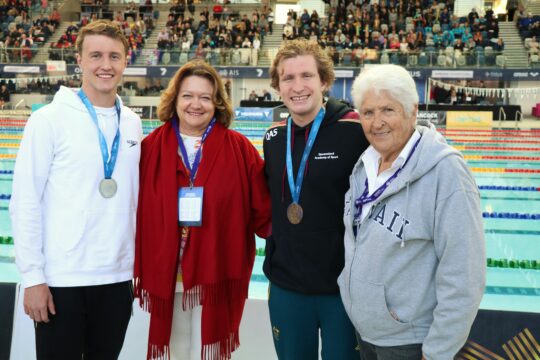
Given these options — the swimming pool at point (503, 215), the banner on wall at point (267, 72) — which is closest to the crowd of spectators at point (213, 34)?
the banner on wall at point (267, 72)

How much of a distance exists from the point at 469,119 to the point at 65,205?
55.3 feet

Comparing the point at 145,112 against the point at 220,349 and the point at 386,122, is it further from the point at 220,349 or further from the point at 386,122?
the point at 386,122

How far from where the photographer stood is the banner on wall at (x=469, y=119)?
17047mm

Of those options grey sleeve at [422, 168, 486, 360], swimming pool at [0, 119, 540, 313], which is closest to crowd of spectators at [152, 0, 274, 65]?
swimming pool at [0, 119, 540, 313]

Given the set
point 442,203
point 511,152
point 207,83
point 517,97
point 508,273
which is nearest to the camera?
point 442,203

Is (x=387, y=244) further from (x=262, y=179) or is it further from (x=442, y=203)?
(x=262, y=179)

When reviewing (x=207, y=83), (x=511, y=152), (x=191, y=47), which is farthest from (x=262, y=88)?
(x=207, y=83)

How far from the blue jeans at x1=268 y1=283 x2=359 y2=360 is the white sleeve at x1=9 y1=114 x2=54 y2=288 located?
924mm

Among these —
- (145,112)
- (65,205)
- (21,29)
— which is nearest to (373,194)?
(65,205)

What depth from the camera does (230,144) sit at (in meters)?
2.34

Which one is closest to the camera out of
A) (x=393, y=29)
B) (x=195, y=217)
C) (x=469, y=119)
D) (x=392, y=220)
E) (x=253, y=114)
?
(x=392, y=220)

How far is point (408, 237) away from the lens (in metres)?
1.62

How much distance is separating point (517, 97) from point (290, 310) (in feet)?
71.9

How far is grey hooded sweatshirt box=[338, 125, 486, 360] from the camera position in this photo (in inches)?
61.1
